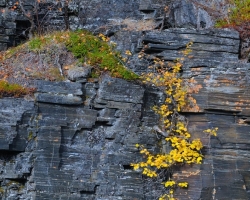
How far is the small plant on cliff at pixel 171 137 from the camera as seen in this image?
29.5 feet

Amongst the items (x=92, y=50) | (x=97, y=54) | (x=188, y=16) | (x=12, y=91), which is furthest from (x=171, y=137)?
(x=188, y=16)

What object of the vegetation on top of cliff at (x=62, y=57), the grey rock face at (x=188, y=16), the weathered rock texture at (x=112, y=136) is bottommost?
the weathered rock texture at (x=112, y=136)

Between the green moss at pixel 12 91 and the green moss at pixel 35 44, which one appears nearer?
the green moss at pixel 12 91

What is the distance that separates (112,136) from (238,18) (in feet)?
15.3

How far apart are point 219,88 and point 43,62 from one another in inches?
158

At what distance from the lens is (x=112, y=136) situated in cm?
906

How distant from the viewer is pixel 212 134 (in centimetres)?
920

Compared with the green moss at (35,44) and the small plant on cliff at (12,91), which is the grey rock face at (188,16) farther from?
the small plant on cliff at (12,91)

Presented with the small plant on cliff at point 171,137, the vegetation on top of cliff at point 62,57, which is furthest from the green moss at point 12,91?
the small plant on cliff at point 171,137

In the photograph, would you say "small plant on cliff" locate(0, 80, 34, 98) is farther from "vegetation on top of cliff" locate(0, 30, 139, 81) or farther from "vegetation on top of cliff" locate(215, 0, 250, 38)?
"vegetation on top of cliff" locate(215, 0, 250, 38)

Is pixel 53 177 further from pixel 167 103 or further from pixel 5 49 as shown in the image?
pixel 5 49

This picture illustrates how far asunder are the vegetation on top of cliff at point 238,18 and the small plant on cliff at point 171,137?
158 cm

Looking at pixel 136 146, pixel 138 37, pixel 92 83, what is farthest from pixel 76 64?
pixel 136 146

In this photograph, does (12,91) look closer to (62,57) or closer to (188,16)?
(62,57)
